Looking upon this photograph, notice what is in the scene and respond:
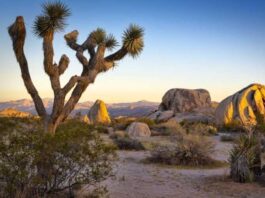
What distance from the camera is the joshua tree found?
9.05 meters

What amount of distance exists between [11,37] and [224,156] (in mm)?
9381

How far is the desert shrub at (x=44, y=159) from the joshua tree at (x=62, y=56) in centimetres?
247

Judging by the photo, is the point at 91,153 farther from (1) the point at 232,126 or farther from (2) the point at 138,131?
(1) the point at 232,126

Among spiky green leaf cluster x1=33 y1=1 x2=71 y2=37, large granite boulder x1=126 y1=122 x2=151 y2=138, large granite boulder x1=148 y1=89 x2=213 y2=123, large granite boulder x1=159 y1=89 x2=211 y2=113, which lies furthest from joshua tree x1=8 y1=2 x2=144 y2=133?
large granite boulder x1=159 y1=89 x2=211 y2=113

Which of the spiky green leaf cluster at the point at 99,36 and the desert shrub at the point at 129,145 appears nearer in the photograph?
the spiky green leaf cluster at the point at 99,36

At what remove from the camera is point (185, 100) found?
36094 mm

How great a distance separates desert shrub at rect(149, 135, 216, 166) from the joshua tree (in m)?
3.60

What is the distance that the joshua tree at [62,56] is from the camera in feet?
29.7

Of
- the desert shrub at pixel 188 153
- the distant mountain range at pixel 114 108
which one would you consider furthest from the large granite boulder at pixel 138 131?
the distant mountain range at pixel 114 108

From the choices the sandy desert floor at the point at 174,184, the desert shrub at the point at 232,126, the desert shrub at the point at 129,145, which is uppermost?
the desert shrub at the point at 232,126

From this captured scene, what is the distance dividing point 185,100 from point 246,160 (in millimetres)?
26853

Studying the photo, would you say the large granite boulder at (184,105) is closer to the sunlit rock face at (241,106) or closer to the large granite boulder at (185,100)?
the large granite boulder at (185,100)

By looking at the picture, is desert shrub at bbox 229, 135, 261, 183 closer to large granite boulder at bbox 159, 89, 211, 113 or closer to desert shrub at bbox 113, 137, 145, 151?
desert shrub at bbox 113, 137, 145, 151

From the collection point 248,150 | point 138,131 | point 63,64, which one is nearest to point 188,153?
point 248,150
